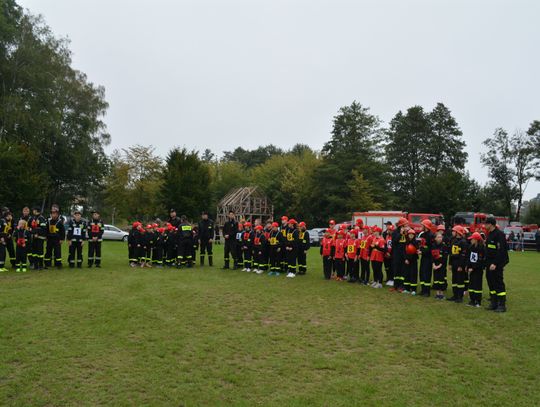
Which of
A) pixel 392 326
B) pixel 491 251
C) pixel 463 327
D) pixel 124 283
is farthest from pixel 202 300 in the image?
pixel 491 251

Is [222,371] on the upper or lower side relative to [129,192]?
lower

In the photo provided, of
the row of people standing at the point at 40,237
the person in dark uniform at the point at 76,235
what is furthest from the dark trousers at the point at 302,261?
the person in dark uniform at the point at 76,235

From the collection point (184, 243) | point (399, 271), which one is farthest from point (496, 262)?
point (184, 243)

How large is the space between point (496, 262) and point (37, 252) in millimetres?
14481

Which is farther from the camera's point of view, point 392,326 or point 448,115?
point 448,115

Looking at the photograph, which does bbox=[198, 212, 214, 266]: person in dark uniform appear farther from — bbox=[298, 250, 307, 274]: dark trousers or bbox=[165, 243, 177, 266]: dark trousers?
bbox=[298, 250, 307, 274]: dark trousers

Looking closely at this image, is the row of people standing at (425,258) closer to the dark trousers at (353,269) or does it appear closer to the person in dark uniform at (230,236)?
the dark trousers at (353,269)

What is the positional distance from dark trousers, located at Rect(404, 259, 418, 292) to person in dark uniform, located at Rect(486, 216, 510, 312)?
2391mm

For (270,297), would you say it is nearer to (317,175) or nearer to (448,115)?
(317,175)

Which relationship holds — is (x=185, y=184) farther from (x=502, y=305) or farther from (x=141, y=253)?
(x=502, y=305)

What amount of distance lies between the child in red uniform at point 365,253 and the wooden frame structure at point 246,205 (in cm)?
4093

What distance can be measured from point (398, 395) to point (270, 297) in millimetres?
6041

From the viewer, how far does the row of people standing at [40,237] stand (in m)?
16.1

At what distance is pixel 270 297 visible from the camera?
1189 centimetres
